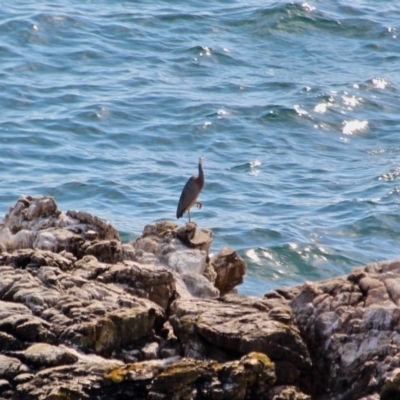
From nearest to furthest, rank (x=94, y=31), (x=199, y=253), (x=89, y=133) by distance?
(x=199, y=253), (x=89, y=133), (x=94, y=31)

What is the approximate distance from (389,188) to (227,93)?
5.49 metres

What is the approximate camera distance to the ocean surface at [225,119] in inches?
675

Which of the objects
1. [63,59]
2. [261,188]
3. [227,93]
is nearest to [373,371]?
[261,188]

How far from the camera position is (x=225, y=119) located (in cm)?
2220

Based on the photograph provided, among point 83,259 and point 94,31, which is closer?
point 83,259

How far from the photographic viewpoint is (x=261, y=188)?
19.0 metres

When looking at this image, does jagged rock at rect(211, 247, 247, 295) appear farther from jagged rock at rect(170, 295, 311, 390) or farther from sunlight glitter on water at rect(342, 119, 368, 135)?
sunlight glitter on water at rect(342, 119, 368, 135)

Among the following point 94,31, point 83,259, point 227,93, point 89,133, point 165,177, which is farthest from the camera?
point 94,31

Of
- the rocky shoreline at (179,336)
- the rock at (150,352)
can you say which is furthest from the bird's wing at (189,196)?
the rock at (150,352)

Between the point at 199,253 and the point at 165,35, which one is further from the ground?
the point at 199,253

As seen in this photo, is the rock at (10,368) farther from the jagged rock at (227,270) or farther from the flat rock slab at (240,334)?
the jagged rock at (227,270)

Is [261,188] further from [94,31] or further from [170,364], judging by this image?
[170,364]

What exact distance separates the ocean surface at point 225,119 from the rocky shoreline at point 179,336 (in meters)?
4.91

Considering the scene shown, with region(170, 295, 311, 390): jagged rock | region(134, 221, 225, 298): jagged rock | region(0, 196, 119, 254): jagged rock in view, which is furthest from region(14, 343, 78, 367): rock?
region(0, 196, 119, 254): jagged rock
